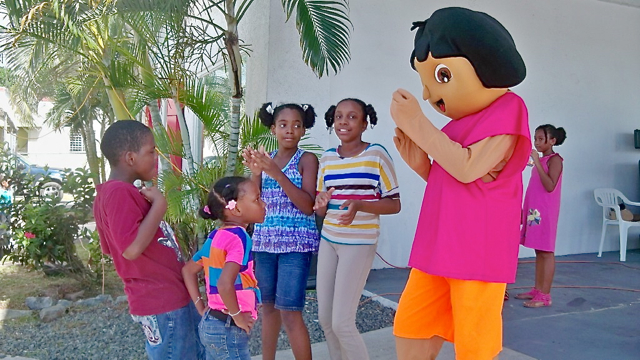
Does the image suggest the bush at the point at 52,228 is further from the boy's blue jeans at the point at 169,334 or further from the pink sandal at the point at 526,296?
the pink sandal at the point at 526,296

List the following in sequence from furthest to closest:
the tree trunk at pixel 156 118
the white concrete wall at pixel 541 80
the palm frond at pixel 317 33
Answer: the white concrete wall at pixel 541 80 < the tree trunk at pixel 156 118 < the palm frond at pixel 317 33

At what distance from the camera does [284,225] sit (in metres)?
3.02

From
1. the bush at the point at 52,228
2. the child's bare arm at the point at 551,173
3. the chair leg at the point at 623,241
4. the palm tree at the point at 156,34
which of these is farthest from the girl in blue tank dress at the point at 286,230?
the chair leg at the point at 623,241

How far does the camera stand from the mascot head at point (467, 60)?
2179 millimetres

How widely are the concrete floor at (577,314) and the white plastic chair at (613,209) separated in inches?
15.0

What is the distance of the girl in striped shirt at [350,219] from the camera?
9.37ft

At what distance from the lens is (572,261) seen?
729 cm

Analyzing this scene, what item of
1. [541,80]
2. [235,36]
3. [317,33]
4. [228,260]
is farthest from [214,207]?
[541,80]

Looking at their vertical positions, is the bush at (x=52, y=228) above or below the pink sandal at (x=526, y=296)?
above

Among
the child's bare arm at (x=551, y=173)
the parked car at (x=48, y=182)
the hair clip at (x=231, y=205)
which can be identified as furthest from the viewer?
the parked car at (x=48, y=182)

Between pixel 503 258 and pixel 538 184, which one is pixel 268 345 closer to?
pixel 503 258

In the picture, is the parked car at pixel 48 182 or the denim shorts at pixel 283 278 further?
the parked car at pixel 48 182

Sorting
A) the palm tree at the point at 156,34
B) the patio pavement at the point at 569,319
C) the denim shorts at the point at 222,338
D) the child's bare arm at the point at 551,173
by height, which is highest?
the palm tree at the point at 156,34

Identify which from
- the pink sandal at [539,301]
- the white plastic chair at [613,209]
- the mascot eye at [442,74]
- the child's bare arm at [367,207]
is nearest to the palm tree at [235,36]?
the child's bare arm at [367,207]
